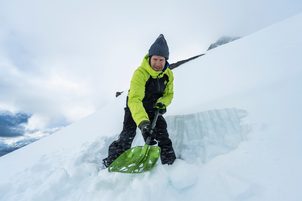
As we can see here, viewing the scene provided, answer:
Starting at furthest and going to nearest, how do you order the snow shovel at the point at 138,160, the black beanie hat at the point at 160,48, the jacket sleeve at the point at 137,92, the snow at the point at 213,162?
the black beanie hat at the point at 160,48, the jacket sleeve at the point at 137,92, the snow shovel at the point at 138,160, the snow at the point at 213,162

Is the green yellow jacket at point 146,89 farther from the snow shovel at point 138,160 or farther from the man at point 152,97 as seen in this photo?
the snow shovel at point 138,160

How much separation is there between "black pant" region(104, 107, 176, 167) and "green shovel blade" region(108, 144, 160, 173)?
182 millimetres

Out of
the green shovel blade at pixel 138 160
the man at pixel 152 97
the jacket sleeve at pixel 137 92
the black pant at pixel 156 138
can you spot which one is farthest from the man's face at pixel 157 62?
the green shovel blade at pixel 138 160

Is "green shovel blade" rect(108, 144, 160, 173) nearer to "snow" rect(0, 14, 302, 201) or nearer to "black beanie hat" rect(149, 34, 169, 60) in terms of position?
"snow" rect(0, 14, 302, 201)

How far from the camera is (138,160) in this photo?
9.72 feet

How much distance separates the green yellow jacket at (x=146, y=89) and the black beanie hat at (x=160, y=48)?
15 cm

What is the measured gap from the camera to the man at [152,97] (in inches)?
125

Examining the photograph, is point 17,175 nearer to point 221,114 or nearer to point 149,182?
point 149,182

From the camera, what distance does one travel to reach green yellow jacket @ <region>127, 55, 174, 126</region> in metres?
3.14

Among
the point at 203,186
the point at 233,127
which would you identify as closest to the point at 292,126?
the point at 233,127

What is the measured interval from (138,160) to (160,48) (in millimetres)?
1526

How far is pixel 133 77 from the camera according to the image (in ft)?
11.0

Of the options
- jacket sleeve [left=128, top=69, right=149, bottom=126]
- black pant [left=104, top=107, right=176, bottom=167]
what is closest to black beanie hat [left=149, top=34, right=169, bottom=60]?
jacket sleeve [left=128, top=69, right=149, bottom=126]

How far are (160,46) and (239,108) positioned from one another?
1587 millimetres
